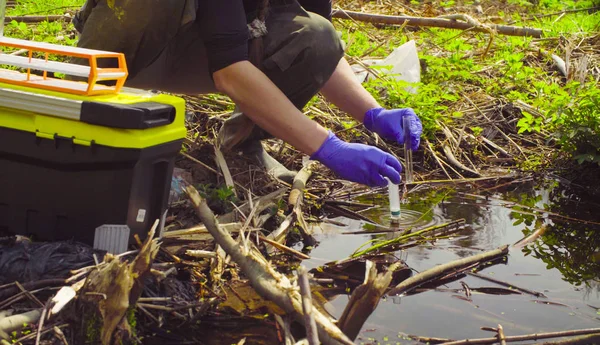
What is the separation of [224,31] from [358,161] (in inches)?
28.1

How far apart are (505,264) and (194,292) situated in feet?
3.77

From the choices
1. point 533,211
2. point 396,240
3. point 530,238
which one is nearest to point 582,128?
point 533,211

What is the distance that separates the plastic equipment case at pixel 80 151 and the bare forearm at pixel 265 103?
0.49 meters

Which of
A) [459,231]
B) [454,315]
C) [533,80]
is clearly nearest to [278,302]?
[454,315]

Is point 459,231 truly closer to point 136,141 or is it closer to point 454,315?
point 454,315

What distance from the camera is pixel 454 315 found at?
Result: 2250 mm

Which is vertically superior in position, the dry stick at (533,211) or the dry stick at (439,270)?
the dry stick at (439,270)

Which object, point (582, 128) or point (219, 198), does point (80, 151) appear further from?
point (582, 128)

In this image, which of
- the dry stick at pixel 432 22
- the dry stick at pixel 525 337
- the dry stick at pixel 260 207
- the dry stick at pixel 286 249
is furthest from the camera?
the dry stick at pixel 432 22

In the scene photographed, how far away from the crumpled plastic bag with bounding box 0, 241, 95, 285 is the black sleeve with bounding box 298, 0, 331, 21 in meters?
1.87

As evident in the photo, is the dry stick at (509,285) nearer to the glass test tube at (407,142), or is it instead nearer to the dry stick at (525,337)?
the dry stick at (525,337)

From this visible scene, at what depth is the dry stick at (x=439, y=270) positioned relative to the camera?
237cm

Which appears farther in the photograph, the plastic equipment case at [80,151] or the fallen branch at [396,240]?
the fallen branch at [396,240]

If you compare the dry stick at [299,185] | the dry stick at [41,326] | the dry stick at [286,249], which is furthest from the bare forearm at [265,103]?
the dry stick at [41,326]
